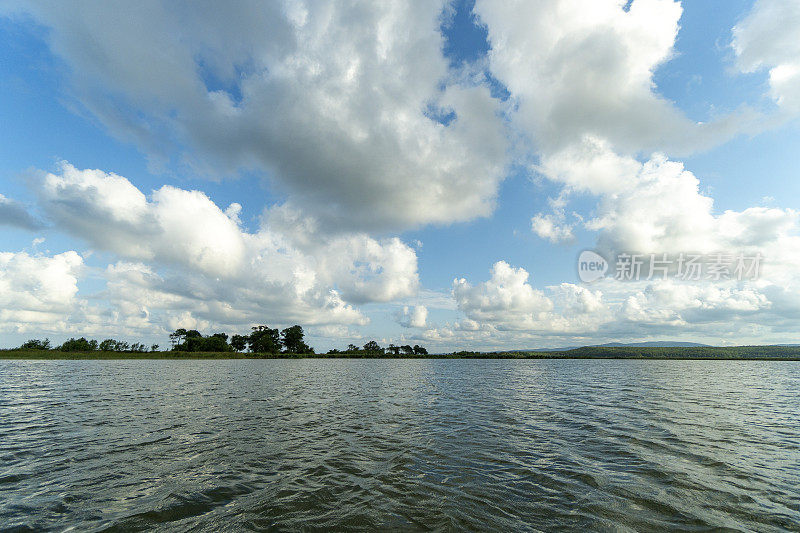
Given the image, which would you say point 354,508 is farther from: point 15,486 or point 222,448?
point 15,486

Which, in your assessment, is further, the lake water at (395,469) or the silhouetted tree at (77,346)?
the silhouetted tree at (77,346)

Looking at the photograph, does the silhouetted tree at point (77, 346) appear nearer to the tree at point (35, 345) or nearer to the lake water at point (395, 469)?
the tree at point (35, 345)

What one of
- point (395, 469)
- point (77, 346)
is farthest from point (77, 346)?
point (395, 469)

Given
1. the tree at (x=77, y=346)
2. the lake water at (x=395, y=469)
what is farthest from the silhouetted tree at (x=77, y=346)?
the lake water at (x=395, y=469)

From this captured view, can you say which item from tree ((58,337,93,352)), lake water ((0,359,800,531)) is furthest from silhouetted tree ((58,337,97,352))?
lake water ((0,359,800,531))

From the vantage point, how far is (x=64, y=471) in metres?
15.0

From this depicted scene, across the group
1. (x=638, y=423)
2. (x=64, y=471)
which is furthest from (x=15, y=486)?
(x=638, y=423)

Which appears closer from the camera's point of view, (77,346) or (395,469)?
(395,469)

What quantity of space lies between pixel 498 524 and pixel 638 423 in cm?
2247

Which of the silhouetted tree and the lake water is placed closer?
the lake water

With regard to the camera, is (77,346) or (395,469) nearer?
(395,469)

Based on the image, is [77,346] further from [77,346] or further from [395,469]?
[395,469]

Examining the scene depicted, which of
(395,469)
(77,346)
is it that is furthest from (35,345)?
(395,469)

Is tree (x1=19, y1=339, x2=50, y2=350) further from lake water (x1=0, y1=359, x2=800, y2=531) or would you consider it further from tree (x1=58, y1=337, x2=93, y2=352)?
lake water (x1=0, y1=359, x2=800, y2=531)
